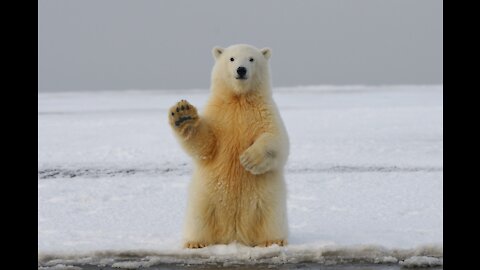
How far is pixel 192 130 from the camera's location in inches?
178

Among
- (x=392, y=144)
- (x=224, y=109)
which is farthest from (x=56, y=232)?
(x=392, y=144)

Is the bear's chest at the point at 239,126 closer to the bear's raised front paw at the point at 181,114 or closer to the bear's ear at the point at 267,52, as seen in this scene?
the bear's raised front paw at the point at 181,114

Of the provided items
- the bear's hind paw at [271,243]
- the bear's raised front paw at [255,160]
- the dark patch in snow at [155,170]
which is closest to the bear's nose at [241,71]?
the bear's raised front paw at [255,160]

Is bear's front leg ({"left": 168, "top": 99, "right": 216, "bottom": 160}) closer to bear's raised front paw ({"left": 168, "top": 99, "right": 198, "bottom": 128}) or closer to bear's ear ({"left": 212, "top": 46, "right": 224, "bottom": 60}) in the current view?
bear's raised front paw ({"left": 168, "top": 99, "right": 198, "bottom": 128})

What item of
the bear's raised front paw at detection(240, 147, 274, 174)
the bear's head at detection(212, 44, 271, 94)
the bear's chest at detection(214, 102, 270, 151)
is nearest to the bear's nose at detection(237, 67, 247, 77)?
the bear's head at detection(212, 44, 271, 94)

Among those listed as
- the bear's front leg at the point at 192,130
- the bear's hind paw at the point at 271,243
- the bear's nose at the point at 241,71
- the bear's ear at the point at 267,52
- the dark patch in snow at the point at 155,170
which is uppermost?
the bear's ear at the point at 267,52

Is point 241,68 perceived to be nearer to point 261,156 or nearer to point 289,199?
point 261,156

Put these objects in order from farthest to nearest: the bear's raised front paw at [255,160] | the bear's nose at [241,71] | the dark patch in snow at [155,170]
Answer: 1. the dark patch in snow at [155,170]
2. the bear's nose at [241,71]
3. the bear's raised front paw at [255,160]

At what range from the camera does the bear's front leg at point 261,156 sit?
4375 mm

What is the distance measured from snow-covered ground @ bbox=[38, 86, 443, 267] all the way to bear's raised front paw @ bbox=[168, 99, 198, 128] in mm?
801

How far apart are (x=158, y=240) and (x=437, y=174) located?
4644 millimetres

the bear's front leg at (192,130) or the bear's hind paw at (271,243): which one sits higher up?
the bear's front leg at (192,130)

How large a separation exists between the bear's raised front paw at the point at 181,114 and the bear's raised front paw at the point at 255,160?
0.40m

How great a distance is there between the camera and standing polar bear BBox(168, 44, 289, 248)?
460 cm
